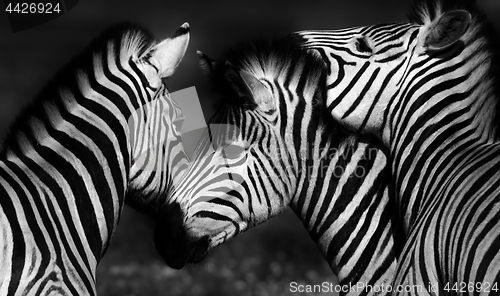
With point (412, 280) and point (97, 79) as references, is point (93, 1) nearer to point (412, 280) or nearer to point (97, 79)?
point (97, 79)

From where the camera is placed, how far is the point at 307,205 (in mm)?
4133

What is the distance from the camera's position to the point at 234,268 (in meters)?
11.2

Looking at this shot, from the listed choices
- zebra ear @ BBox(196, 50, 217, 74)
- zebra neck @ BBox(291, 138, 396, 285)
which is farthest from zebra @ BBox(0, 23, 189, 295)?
zebra neck @ BBox(291, 138, 396, 285)

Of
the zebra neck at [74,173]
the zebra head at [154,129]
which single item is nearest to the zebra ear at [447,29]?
the zebra head at [154,129]

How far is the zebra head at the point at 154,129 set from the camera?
4.02 metres

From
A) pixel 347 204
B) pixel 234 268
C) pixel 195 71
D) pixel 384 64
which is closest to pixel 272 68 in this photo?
pixel 384 64

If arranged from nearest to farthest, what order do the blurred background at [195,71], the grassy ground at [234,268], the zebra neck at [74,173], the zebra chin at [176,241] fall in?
the zebra neck at [74,173], the zebra chin at [176,241], the grassy ground at [234,268], the blurred background at [195,71]

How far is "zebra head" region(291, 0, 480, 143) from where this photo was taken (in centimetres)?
386

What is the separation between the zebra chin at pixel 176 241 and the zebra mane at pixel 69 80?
35.1 inches

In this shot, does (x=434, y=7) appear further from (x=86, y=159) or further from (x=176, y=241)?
(x=86, y=159)

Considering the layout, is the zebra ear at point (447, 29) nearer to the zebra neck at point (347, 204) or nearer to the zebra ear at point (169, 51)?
the zebra neck at point (347, 204)

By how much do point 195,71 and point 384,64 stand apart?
295 inches

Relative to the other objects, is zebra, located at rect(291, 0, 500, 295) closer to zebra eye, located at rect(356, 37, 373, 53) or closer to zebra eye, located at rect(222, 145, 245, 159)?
zebra eye, located at rect(356, 37, 373, 53)

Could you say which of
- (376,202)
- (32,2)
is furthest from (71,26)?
(376,202)
